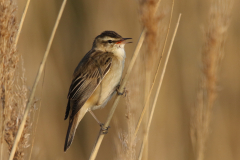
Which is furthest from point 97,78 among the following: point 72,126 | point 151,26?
point 151,26

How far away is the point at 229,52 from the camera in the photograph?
16.2ft

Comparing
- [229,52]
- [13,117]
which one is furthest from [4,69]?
[229,52]

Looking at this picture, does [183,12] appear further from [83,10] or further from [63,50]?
[63,50]

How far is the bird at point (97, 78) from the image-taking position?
10.8 ft

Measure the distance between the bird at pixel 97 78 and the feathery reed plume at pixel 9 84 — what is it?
102 centimetres

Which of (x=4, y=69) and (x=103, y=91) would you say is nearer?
(x=4, y=69)

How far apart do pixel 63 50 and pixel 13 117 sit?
3.32 metres

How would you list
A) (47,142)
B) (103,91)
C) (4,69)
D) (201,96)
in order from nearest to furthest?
(4,69), (201,96), (103,91), (47,142)

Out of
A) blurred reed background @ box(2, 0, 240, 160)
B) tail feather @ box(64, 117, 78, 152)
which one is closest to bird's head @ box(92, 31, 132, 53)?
tail feather @ box(64, 117, 78, 152)

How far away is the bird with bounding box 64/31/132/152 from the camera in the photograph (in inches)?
129

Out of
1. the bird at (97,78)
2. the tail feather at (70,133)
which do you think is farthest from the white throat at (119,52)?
the tail feather at (70,133)

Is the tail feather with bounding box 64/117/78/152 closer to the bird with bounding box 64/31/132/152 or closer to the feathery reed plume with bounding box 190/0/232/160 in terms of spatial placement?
the bird with bounding box 64/31/132/152

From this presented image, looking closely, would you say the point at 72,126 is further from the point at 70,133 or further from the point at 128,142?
the point at 128,142

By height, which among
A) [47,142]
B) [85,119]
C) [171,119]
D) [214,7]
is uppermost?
[214,7]
